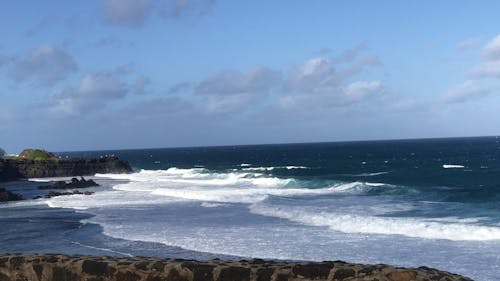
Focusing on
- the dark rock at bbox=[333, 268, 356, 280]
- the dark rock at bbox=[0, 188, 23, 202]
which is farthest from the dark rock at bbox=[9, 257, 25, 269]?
the dark rock at bbox=[0, 188, 23, 202]

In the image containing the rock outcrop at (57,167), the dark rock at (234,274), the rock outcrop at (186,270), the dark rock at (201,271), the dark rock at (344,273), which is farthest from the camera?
the rock outcrop at (57,167)

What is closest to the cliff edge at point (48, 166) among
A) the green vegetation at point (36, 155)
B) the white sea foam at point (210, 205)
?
the green vegetation at point (36, 155)

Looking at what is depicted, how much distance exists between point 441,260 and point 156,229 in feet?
40.3

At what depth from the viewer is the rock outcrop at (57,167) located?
77.2m

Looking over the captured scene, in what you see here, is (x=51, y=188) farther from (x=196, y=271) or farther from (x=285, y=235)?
(x=196, y=271)

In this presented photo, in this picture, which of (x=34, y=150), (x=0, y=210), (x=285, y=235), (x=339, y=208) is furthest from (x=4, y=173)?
(x=285, y=235)

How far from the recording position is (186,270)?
924 cm

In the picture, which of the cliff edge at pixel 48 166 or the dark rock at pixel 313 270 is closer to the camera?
the dark rock at pixel 313 270

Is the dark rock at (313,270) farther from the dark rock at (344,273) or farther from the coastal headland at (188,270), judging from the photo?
the dark rock at (344,273)

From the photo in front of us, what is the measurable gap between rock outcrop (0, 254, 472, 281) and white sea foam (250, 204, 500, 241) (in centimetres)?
1481

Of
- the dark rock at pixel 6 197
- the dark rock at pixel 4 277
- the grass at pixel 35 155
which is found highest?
the grass at pixel 35 155

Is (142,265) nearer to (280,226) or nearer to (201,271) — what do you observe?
(201,271)

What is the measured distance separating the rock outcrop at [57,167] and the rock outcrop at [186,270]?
69.1 metres

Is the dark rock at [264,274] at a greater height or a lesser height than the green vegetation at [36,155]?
lesser
